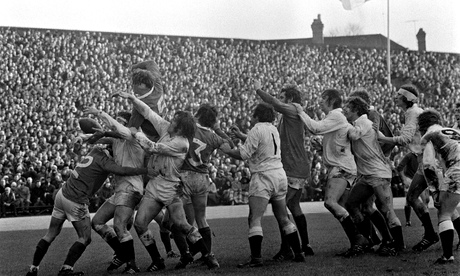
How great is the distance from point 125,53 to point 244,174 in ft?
40.9

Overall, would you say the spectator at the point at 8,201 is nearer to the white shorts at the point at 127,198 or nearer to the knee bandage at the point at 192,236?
the white shorts at the point at 127,198

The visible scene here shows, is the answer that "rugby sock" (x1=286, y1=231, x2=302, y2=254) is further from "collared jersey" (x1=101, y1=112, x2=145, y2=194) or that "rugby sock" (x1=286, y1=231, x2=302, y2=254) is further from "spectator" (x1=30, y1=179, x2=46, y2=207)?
"spectator" (x1=30, y1=179, x2=46, y2=207)

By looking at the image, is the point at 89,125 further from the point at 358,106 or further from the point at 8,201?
the point at 8,201

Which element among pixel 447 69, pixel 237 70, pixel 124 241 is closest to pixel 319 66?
pixel 237 70

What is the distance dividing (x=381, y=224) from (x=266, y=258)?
1.68 metres

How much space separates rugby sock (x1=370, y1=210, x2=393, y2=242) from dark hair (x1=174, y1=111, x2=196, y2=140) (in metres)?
3.02

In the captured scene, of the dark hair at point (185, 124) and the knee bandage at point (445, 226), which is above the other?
the dark hair at point (185, 124)

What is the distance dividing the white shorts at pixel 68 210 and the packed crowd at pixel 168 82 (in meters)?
13.3

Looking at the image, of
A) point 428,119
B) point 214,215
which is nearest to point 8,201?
point 214,215

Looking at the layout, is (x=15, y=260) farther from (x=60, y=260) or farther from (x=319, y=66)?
(x=319, y=66)

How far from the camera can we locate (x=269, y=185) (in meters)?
9.12

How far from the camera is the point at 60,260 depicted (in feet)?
36.6

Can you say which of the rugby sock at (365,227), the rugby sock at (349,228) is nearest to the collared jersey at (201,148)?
the rugby sock at (349,228)

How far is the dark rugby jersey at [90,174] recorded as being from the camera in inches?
351
